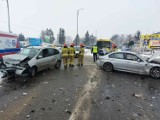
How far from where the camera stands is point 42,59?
10.1 metres

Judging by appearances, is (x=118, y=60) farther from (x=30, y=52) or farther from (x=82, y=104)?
(x=82, y=104)

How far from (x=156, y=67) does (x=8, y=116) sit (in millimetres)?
8608

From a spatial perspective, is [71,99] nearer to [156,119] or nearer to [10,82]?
[156,119]

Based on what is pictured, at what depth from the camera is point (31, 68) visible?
904 cm

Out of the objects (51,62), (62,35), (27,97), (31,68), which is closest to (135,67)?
(51,62)

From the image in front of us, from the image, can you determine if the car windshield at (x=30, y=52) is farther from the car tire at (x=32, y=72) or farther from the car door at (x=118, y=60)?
the car door at (x=118, y=60)

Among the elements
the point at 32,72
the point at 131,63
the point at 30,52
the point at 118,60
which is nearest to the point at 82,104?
the point at 32,72

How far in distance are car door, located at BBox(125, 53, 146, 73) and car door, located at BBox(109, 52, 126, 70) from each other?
33 centimetres

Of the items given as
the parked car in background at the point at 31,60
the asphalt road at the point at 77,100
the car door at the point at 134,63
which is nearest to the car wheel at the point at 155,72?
the car door at the point at 134,63

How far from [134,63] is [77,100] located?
19.6ft

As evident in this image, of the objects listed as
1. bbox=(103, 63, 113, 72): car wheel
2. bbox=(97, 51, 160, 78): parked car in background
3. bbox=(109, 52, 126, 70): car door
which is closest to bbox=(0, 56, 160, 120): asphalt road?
bbox=(97, 51, 160, 78): parked car in background

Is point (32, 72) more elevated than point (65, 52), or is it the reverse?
point (65, 52)

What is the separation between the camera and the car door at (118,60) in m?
10.9

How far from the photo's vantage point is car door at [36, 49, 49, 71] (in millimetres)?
9787
